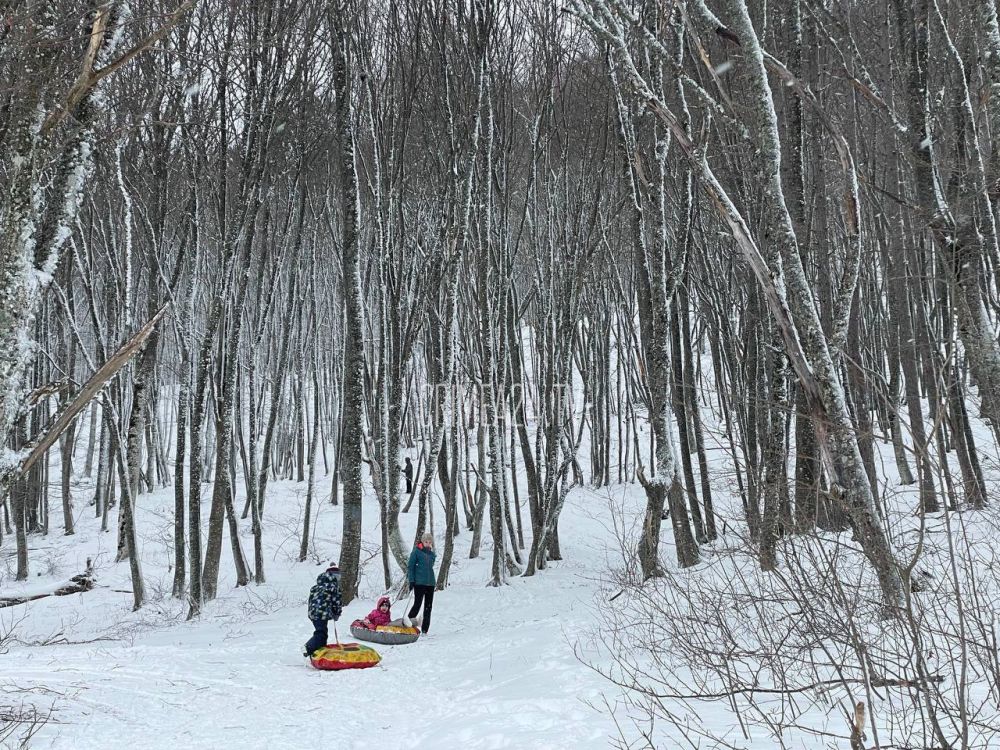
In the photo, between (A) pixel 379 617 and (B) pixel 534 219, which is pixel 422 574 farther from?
(B) pixel 534 219

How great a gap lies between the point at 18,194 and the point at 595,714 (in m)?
4.16

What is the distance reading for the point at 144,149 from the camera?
10.0 m

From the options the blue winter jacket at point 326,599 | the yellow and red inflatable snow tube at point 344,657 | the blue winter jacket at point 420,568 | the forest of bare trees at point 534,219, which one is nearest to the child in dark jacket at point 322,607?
the blue winter jacket at point 326,599

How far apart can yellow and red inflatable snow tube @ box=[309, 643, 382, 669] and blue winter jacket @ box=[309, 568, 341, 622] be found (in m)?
0.32

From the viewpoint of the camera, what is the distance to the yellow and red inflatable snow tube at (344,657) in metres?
5.94

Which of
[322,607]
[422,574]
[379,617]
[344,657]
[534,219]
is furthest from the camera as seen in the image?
[534,219]

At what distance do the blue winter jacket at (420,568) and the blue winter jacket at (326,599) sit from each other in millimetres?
1315

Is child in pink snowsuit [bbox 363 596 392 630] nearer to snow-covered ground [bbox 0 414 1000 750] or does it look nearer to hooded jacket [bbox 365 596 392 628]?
hooded jacket [bbox 365 596 392 628]

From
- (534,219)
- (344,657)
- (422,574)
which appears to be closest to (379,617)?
(422,574)

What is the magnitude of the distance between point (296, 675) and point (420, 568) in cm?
228

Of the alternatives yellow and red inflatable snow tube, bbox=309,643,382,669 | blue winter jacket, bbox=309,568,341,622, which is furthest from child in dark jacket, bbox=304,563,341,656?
yellow and red inflatable snow tube, bbox=309,643,382,669

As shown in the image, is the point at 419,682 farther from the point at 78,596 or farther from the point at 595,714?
the point at 78,596

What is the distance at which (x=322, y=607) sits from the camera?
6.38 meters

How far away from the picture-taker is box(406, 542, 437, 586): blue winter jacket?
782cm
